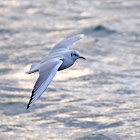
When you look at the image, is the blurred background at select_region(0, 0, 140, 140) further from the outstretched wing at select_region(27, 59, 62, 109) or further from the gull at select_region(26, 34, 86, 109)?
the outstretched wing at select_region(27, 59, 62, 109)

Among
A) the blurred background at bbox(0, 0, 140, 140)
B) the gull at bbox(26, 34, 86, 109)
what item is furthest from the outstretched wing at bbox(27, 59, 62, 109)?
the blurred background at bbox(0, 0, 140, 140)

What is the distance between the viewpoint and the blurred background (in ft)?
34.9

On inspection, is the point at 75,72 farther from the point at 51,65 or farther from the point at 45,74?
the point at 45,74

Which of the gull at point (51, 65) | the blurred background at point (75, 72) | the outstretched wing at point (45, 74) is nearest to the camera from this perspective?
the outstretched wing at point (45, 74)

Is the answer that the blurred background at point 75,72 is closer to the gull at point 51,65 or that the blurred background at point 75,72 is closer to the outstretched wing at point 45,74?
the gull at point 51,65

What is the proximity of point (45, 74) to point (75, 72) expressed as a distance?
17.6ft

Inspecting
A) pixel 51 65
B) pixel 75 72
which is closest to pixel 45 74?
pixel 51 65

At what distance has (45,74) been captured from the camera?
7.70 m

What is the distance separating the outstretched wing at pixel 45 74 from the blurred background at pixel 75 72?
260 cm

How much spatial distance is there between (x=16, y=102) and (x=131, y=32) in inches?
206

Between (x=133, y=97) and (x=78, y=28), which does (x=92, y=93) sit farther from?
(x=78, y=28)

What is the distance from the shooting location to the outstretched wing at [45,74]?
23.5 ft

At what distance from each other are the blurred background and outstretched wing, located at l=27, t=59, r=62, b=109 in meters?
2.60

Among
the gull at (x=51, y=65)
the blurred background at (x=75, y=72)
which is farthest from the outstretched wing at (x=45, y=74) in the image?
the blurred background at (x=75, y=72)
